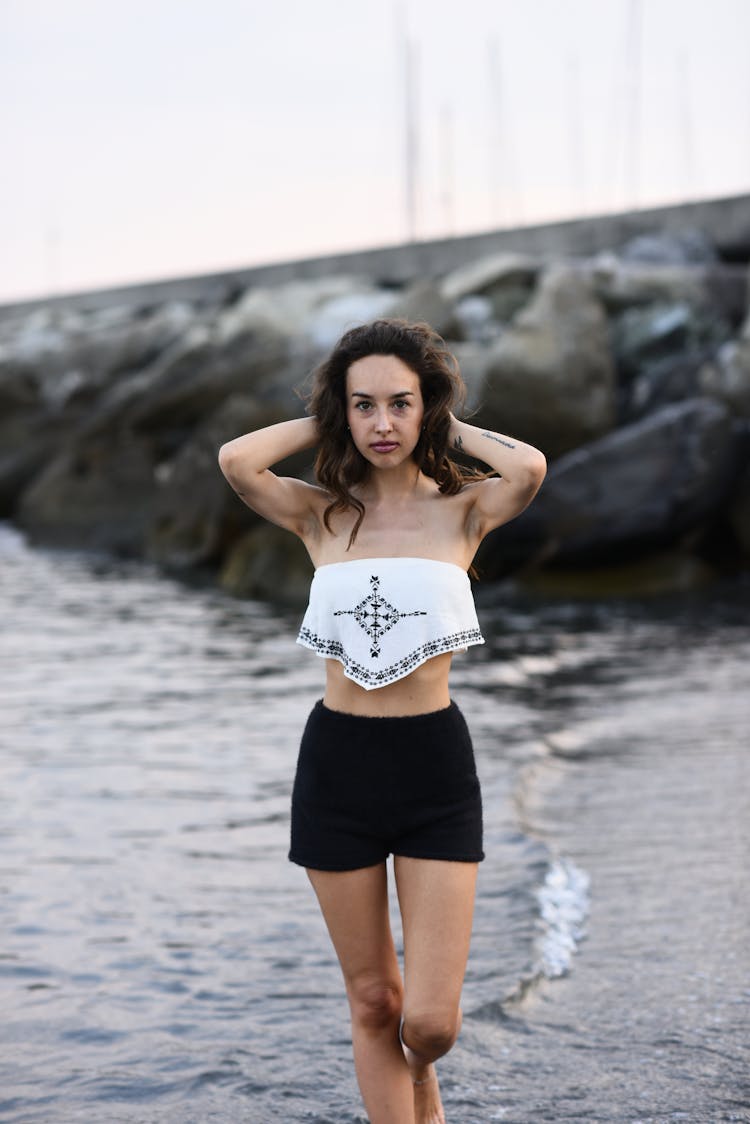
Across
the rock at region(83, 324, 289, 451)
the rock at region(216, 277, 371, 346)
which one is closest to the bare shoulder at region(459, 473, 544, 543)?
the rock at region(83, 324, 289, 451)

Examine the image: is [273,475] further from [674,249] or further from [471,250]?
[471,250]

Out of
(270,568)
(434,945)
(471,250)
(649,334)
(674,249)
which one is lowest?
(270,568)

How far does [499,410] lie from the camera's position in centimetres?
1838

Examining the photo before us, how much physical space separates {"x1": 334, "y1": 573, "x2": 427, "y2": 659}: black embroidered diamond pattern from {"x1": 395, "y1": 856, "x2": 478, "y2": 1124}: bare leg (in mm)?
578

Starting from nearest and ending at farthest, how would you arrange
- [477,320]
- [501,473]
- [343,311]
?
[501,473], [477,320], [343,311]

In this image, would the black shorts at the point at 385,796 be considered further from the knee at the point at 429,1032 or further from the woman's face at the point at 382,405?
the woman's face at the point at 382,405

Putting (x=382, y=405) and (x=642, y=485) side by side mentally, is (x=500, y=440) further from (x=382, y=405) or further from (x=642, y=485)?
(x=642, y=485)

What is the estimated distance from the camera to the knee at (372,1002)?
379 centimetres

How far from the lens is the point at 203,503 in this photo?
2214cm

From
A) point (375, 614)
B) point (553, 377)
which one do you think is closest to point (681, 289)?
point (553, 377)

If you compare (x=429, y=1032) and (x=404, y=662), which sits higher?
(x=404, y=662)

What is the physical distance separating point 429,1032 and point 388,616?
1.05 m

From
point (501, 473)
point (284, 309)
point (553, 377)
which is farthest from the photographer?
point (284, 309)

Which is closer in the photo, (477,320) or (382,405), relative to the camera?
(382,405)
